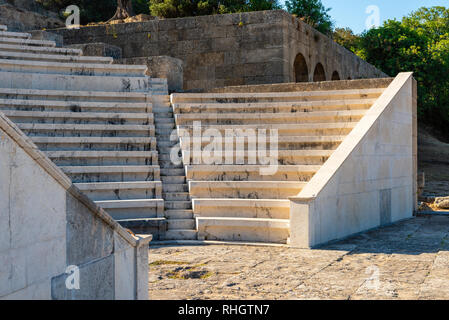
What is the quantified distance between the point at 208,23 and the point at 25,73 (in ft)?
20.0

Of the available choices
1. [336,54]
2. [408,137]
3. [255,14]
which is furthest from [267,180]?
[336,54]

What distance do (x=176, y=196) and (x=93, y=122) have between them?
220cm

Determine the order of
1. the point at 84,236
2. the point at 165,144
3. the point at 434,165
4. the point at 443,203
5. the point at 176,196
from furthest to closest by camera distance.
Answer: the point at 434,165 → the point at 443,203 → the point at 165,144 → the point at 176,196 → the point at 84,236

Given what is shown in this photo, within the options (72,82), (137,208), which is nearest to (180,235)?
(137,208)

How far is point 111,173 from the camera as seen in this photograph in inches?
304

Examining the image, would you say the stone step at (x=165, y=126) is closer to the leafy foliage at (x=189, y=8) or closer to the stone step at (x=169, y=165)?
the stone step at (x=169, y=165)

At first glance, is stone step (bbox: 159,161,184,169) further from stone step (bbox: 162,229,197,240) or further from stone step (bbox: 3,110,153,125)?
stone step (bbox: 162,229,197,240)

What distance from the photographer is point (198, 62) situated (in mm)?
14414

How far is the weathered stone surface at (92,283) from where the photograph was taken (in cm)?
301

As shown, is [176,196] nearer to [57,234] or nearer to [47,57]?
[57,234]

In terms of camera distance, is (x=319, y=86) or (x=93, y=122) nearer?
(x=93, y=122)

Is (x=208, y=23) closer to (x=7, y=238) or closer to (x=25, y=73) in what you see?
(x=25, y=73)

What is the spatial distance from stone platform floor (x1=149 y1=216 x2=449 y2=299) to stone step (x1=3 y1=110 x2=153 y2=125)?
313 cm

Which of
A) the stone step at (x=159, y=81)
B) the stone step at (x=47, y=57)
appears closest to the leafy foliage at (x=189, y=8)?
the stone step at (x=159, y=81)
